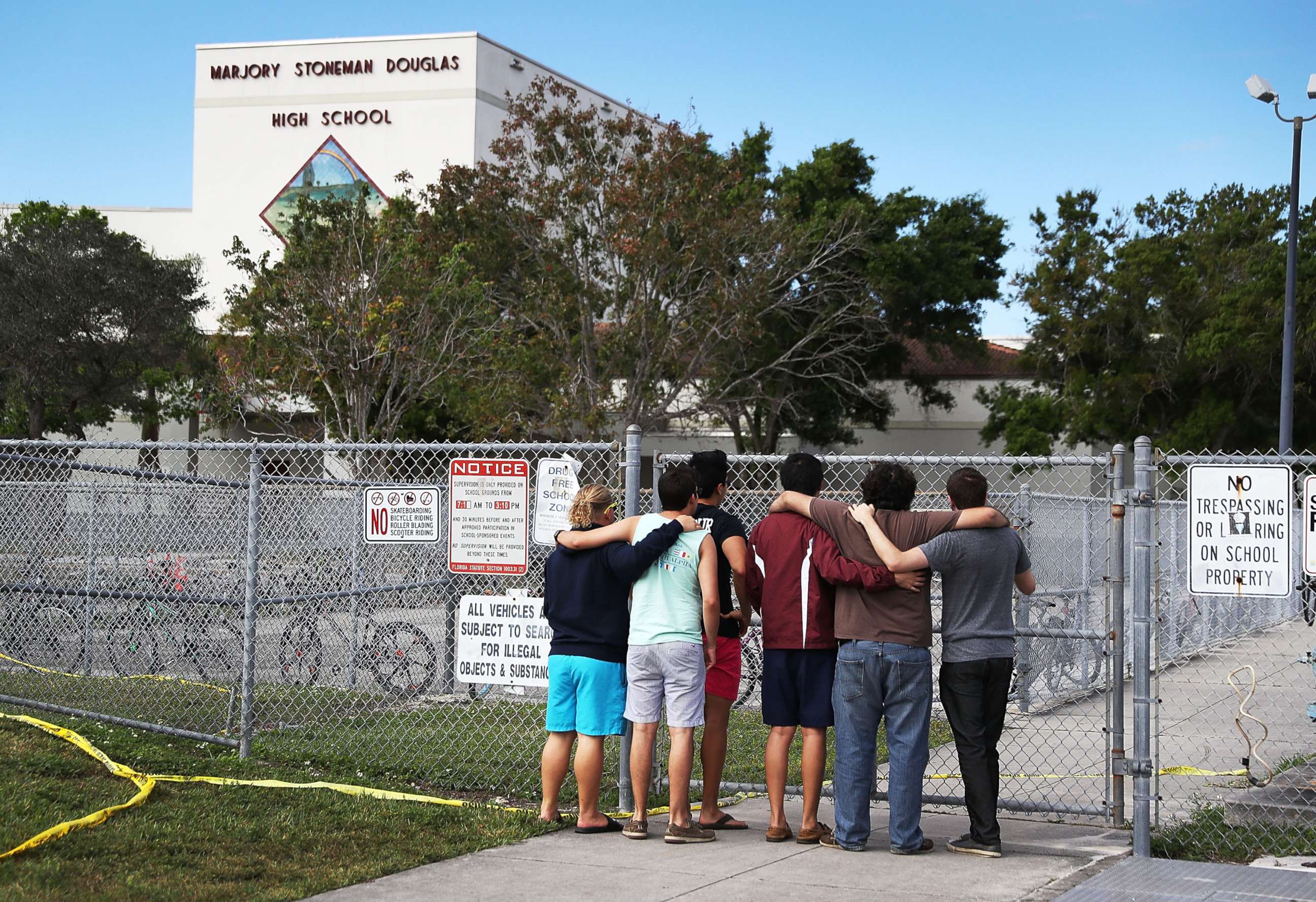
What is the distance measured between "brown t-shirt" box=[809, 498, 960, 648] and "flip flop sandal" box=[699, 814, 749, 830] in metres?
1.28

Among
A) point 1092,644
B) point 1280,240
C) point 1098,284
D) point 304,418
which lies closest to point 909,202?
point 1098,284

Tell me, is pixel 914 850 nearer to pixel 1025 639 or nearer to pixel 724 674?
pixel 724 674

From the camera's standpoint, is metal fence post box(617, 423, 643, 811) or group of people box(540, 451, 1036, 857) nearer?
group of people box(540, 451, 1036, 857)

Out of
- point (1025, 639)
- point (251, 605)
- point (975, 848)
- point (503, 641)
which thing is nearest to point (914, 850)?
point (975, 848)

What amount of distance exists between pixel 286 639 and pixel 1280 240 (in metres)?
33.5

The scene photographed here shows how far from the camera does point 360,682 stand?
1141 cm

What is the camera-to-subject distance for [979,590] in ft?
20.4

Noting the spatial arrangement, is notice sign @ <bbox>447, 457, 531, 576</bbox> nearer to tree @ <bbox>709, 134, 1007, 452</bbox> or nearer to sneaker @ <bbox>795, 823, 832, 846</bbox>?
sneaker @ <bbox>795, 823, 832, 846</bbox>

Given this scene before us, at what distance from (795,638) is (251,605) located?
12.1 feet

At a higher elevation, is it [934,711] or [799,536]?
[799,536]

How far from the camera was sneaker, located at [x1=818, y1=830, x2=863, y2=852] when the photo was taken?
6.36m

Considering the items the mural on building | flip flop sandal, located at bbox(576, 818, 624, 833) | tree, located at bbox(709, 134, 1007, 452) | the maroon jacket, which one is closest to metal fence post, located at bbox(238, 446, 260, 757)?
flip flop sandal, located at bbox(576, 818, 624, 833)

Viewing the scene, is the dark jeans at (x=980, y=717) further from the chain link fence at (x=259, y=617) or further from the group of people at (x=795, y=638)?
the chain link fence at (x=259, y=617)

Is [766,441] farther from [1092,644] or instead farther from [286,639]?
[286,639]
